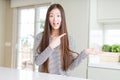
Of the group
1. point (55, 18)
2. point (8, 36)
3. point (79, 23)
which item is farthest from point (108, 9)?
point (8, 36)

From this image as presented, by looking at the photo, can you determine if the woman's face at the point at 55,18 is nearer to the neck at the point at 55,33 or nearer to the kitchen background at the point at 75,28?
the neck at the point at 55,33

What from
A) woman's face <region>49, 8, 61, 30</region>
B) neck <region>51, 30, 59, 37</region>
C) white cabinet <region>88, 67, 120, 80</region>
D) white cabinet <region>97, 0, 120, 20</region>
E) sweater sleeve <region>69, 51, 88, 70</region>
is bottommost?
white cabinet <region>88, 67, 120, 80</region>

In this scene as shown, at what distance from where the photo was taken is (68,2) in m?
3.48

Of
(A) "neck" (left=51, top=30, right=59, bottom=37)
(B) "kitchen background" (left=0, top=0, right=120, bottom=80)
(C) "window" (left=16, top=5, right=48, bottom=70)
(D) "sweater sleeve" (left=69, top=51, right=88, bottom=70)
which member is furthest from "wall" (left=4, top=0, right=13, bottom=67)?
(D) "sweater sleeve" (left=69, top=51, right=88, bottom=70)

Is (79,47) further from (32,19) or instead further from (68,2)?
(32,19)

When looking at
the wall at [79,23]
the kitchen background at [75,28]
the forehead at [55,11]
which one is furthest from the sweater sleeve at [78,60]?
the wall at [79,23]

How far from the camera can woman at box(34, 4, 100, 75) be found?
1.49 metres

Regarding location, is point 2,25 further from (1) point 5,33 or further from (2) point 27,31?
(2) point 27,31

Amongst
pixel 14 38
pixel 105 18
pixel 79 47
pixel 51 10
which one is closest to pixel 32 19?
pixel 14 38

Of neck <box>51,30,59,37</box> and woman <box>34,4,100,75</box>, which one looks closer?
woman <box>34,4,100,75</box>

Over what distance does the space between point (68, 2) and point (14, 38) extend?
6.36ft

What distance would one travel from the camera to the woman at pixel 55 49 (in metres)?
1.49

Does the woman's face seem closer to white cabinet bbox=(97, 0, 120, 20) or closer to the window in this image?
→ white cabinet bbox=(97, 0, 120, 20)

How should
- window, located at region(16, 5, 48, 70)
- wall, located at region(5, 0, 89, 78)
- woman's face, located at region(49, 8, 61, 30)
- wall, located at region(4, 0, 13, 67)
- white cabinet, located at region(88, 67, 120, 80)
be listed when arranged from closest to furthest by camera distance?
woman's face, located at region(49, 8, 61, 30) < white cabinet, located at region(88, 67, 120, 80) < wall, located at region(5, 0, 89, 78) < window, located at region(16, 5, 48, 70) < wall, located at region(4, 0, 13, 67)
